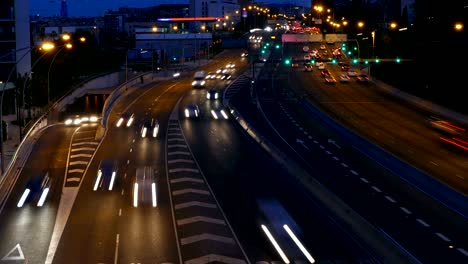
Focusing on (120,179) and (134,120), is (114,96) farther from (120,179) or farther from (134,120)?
(120,179)

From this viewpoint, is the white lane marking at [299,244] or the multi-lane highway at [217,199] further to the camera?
the multi-lane highway at [217,199]

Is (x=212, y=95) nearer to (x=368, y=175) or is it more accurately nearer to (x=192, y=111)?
(x=192, y=111)

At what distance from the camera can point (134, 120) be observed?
210ft

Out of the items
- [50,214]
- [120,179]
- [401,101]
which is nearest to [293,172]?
[120,179]

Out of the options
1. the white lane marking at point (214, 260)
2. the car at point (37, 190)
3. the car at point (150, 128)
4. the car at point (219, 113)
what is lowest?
the car at point (37, 190)

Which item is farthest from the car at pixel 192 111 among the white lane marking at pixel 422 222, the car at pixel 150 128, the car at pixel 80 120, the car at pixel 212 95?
Result: the white lane marking at pixel 422 222

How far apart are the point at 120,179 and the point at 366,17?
150 metres

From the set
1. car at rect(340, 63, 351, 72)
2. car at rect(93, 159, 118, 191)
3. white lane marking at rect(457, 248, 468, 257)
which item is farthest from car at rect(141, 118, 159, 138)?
car at rect(340, 63, 351, 72)

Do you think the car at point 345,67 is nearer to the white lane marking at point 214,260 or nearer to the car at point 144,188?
the car at point 144,188

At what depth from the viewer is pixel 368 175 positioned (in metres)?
37.8

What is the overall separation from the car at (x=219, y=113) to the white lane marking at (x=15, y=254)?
40617 mm

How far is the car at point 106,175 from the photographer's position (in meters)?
36.3

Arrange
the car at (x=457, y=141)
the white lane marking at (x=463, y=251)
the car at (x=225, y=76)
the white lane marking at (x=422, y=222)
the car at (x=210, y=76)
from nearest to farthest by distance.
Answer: the white lane marking at (x=463, y=251) < the white lane marking at (x=422, y=222) < the car at (x=457, y=141) < the car at (x=225, y=76) < the car at (x=210, y=76)

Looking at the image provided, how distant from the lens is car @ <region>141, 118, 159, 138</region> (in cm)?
5550
